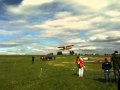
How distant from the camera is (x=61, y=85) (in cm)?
2300

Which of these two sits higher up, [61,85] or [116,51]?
[116,51]

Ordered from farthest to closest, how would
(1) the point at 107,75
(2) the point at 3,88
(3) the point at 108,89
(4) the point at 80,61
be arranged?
(4) the point at 80,61
(1) the point at 107,75
(2) the point at 3,88
(3) the point at 108,89

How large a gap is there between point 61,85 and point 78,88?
2.07 metres

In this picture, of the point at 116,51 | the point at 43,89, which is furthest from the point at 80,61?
the point at 43,89

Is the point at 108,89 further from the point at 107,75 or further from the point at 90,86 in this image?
the point at 107,75

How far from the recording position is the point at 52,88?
2139 cm

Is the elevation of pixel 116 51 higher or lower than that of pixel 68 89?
higher

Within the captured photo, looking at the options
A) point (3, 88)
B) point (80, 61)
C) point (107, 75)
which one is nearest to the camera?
point (3, 88)

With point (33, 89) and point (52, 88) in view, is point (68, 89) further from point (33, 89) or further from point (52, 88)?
point (33, 89)

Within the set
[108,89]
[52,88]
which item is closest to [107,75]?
[108,89]

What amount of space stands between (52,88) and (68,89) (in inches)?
49.1

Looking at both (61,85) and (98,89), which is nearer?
(98,89)

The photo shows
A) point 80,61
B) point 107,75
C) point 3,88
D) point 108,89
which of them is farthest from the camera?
point 80,61

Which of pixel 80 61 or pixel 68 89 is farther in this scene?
pixel 80 61
